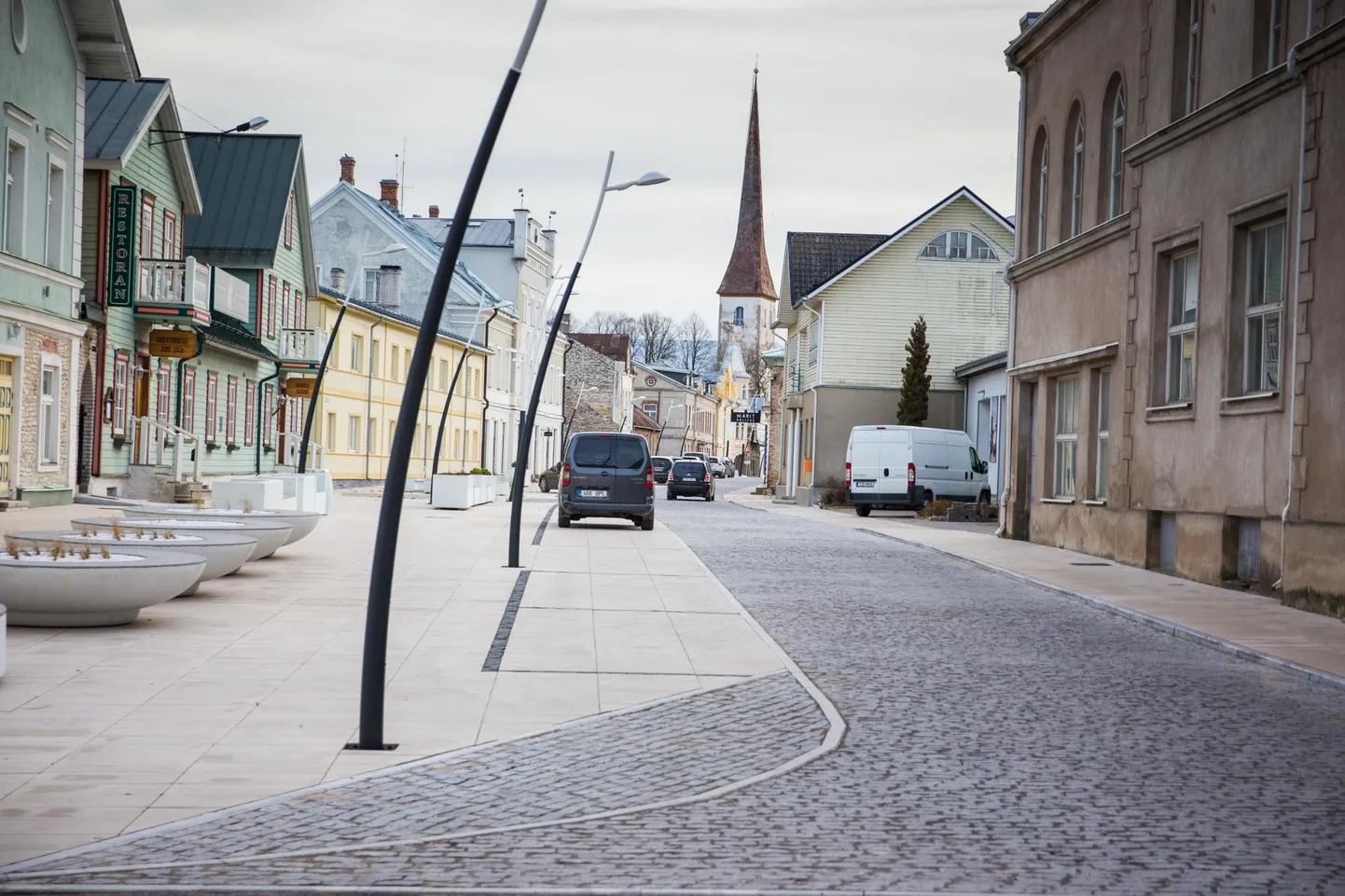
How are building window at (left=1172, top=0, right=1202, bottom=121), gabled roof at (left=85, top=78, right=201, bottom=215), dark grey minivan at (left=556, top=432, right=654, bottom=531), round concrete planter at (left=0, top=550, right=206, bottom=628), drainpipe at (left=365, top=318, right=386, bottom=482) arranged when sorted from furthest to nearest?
drainpipe at (left=365, top=318, right=386, bottom=482)
gabled roof at (left=85, top=78, right=201, bottom=215)
dark grey minivan at (left=556, top=432, right=654, bottom=531)
building window at (left=1172, top=0, right=1202, bottom=121)
round concrete planter at (left=0, top=550, right=206, bottom=628)

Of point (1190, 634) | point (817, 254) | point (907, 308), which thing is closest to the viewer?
point (1190, 634)

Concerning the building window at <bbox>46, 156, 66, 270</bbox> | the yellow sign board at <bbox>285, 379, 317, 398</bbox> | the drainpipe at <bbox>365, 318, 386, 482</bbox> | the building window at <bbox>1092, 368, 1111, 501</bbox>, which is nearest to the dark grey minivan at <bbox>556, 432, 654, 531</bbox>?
the building window at <bbox>1092, 368, 1111, 501</bbox>

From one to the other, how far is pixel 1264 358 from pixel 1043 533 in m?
8.49

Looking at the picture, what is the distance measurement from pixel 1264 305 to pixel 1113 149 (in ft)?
20.8

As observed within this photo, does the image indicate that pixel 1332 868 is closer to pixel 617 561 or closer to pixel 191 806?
pixel 191 806

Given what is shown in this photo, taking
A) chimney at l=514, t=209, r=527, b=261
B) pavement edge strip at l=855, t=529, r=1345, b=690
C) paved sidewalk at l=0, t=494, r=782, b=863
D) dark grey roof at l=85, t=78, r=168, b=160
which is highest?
chimney at l=514, t=209, r=527, b=261

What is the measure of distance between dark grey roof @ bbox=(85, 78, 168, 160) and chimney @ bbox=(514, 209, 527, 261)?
42753mm

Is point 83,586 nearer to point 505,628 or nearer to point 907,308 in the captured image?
point 505,628

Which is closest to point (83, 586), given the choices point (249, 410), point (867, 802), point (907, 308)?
point (867, 802)

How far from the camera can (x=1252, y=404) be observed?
56.0ft

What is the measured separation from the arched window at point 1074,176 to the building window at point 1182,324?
14.7ft

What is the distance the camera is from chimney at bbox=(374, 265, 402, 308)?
64438 mm

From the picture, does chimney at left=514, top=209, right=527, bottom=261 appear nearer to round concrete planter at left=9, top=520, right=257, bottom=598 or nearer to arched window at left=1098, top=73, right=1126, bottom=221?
arched window at left=1098, top=73, right=1126, bottom=221

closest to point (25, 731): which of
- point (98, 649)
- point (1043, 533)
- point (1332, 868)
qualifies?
point (98, 649)
